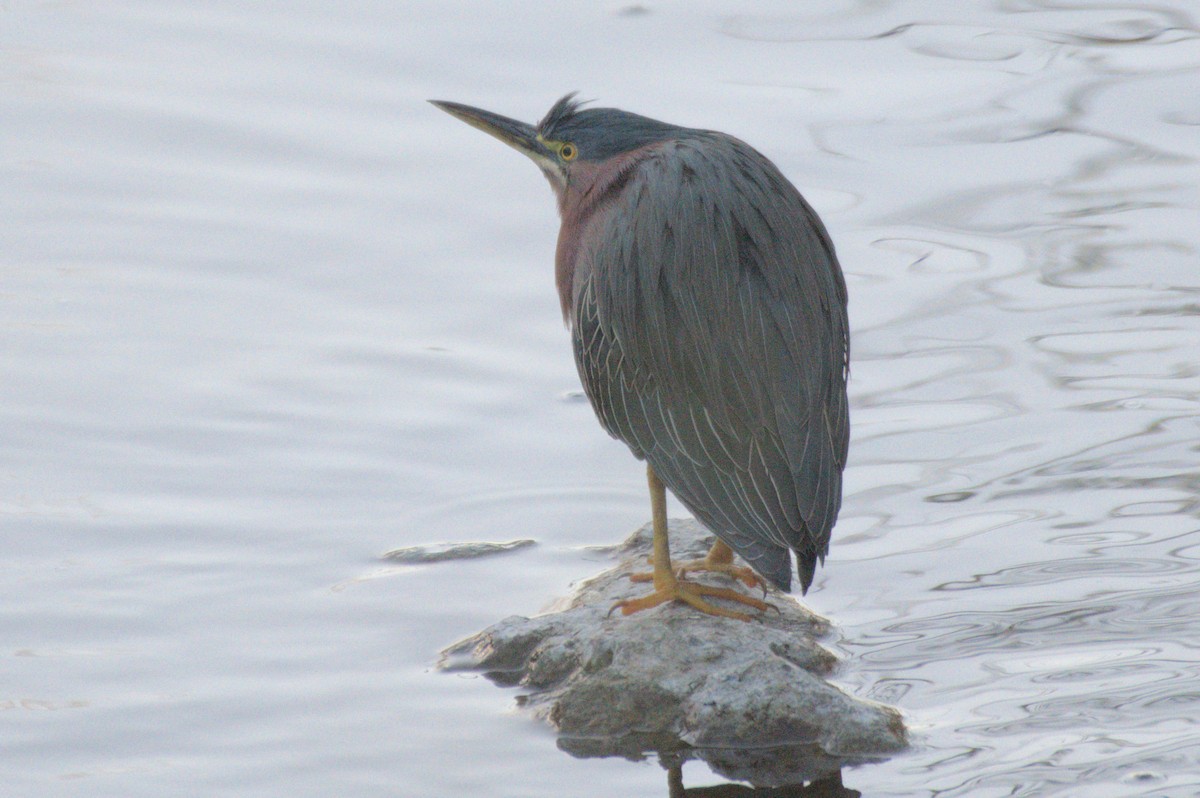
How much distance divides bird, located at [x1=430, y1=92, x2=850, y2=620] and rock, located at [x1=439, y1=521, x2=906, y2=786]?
0.17m

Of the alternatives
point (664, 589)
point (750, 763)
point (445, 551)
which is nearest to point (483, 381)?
point (445, 551)

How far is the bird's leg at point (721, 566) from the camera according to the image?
5414 millimetres

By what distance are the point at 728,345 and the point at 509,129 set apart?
1401mm

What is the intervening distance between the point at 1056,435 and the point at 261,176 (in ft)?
12.6

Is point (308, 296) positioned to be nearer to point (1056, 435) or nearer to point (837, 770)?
point (1056, 435)

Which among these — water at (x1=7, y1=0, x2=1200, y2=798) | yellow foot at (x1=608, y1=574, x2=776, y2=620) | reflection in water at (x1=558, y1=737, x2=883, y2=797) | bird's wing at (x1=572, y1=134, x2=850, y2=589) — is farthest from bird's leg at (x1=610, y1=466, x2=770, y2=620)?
reflection in water at (x1=558, y1=737, x2=883, y2=797)

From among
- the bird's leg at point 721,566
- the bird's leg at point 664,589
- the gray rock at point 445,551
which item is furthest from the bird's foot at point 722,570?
the gray rock at point 445,551

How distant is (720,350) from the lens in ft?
16.4

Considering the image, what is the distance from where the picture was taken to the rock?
14.9ft

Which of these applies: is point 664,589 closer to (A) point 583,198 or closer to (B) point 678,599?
(B) point 678,599

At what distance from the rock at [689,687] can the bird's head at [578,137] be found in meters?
1.35

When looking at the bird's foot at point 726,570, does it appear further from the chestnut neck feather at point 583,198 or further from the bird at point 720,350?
the chestnut neck feather at point 583,198

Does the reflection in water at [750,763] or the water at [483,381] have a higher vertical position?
the water at [483,381]

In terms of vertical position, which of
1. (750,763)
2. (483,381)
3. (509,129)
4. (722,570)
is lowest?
(750,763)
